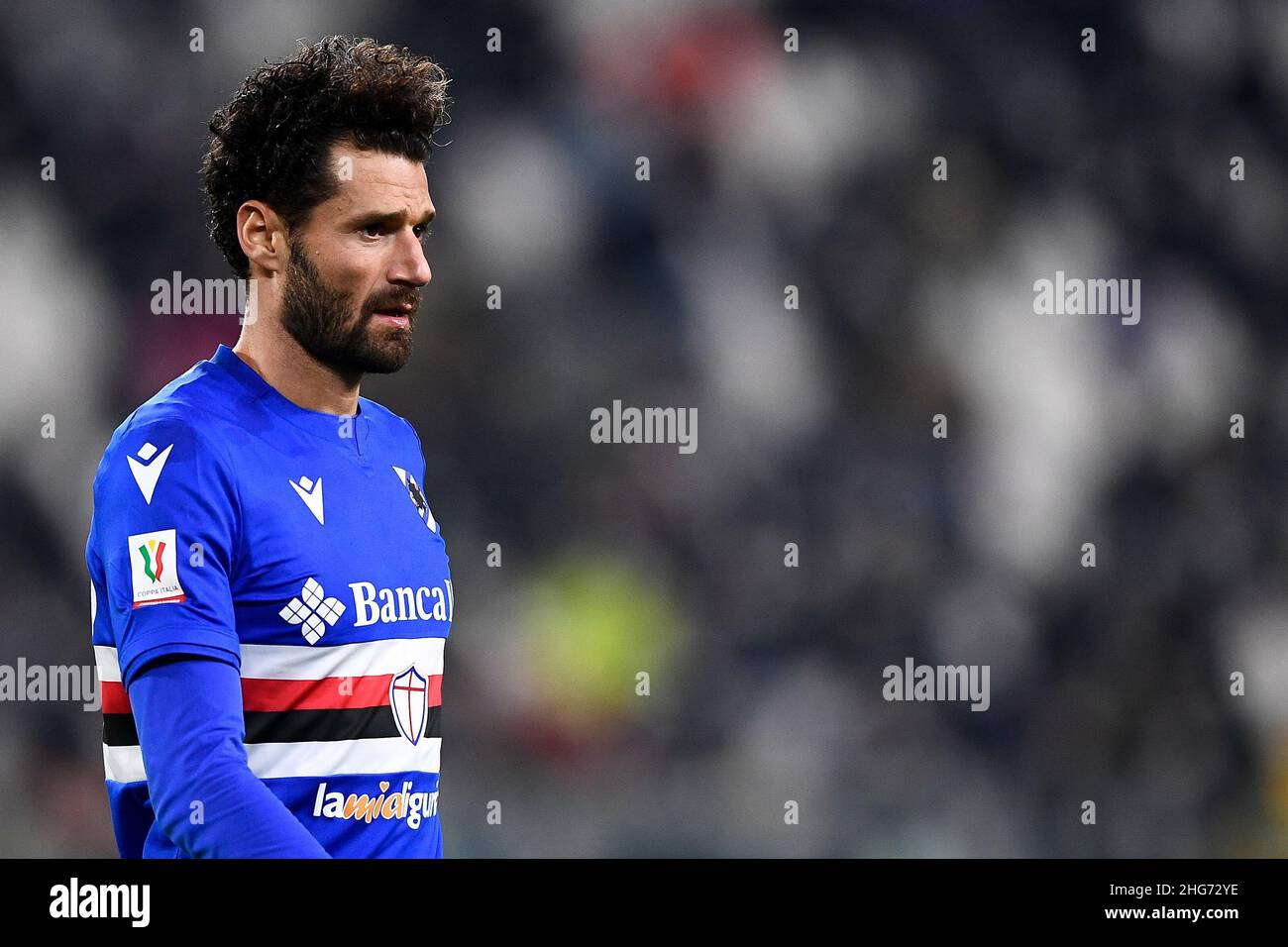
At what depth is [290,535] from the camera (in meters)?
0.97

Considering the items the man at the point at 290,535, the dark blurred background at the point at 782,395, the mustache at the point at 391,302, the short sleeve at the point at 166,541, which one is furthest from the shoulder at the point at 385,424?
the dark blurred background at the point at 782,395

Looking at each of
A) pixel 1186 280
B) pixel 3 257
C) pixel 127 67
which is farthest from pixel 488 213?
pixel 1186 280

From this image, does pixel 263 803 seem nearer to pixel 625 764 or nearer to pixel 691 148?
pixel 625 764

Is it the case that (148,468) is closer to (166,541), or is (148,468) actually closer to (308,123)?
(166,541)

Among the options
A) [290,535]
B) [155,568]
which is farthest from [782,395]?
[155,568]

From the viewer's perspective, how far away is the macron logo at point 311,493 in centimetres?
100

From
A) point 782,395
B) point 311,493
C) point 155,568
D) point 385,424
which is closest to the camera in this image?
point 155,568

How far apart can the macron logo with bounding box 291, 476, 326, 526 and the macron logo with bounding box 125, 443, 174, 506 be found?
11cm

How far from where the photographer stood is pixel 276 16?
8.50 feet

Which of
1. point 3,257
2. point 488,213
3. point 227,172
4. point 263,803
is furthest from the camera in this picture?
point 488,213

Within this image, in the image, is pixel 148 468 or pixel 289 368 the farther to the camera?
pixel 289 368

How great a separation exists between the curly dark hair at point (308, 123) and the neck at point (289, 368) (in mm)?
79

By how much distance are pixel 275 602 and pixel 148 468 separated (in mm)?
131
